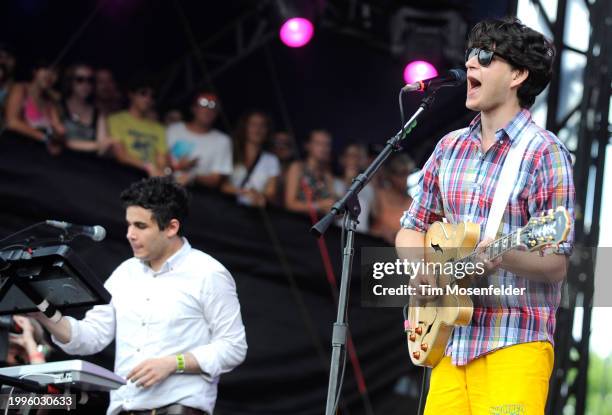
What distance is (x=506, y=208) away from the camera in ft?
10.8

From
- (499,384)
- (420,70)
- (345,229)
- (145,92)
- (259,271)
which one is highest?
(420,70)

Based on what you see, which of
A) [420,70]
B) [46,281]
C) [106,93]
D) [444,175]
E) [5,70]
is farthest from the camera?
[420,70]

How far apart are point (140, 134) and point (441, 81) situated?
408 centimetres

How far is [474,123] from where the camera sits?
3605 mm

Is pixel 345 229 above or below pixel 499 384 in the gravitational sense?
above

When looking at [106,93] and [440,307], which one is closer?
[440,307]

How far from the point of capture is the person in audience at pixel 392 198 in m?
8.35

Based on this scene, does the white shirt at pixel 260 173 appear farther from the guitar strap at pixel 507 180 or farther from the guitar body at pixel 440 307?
the guitar strap at pixel 507 180

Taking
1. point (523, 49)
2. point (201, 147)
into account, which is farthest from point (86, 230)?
point (201, 147)

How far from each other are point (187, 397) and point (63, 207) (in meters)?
2.66

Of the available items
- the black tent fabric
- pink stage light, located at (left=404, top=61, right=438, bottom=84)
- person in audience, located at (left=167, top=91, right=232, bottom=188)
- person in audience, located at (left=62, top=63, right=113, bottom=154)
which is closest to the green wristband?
the black tent fabric

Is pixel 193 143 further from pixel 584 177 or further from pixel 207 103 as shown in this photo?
pixel 584 177

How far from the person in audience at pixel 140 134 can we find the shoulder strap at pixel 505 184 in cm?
431

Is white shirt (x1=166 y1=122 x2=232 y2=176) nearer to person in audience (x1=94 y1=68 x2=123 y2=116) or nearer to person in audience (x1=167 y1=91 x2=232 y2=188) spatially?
person in audience (x1=167 y1=91 x2=232 y2=188)
